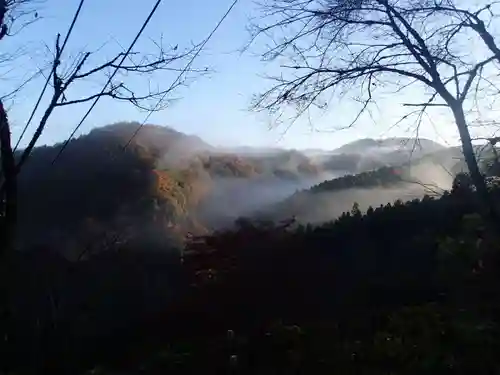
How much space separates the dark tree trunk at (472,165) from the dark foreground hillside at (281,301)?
289 mm

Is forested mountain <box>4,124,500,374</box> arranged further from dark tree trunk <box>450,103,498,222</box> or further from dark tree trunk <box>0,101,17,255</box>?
dark tree trunk <box>0,101,17,255</box>

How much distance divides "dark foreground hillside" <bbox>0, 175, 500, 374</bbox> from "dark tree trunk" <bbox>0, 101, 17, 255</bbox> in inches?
18.9

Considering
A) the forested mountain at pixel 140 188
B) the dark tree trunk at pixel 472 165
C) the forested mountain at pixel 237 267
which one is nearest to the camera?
the dark tree trunk at pixel 472 165

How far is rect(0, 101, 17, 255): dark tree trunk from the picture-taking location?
22.1 ft

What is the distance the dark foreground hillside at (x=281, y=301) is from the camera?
8.34 m

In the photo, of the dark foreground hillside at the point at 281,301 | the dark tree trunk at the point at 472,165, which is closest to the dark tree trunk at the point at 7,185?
the dark foreground hillside at the point at 281,301

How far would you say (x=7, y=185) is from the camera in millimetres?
6902

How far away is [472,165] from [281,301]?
7197 mm

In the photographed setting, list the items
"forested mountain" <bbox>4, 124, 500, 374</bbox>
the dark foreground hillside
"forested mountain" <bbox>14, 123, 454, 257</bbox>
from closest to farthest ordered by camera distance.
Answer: the dark foreground hillside → "forested mountain" <bbox>4, 124, 500, 374</bbox> → "forested mountain" <bbox>14, 123, 454, 257</bbox>

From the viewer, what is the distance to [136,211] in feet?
68.9

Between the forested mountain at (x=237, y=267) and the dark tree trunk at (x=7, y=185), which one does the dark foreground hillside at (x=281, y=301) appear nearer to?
the forested mountain at (x=237, y=267)

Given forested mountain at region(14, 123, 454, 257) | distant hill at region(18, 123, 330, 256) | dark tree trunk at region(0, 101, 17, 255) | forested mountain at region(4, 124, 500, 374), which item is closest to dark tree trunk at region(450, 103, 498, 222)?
forested mountain at region(4, 124, 500, 374)

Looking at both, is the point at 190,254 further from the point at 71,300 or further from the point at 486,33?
the point at 486,33

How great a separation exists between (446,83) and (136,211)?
50.7 ft
